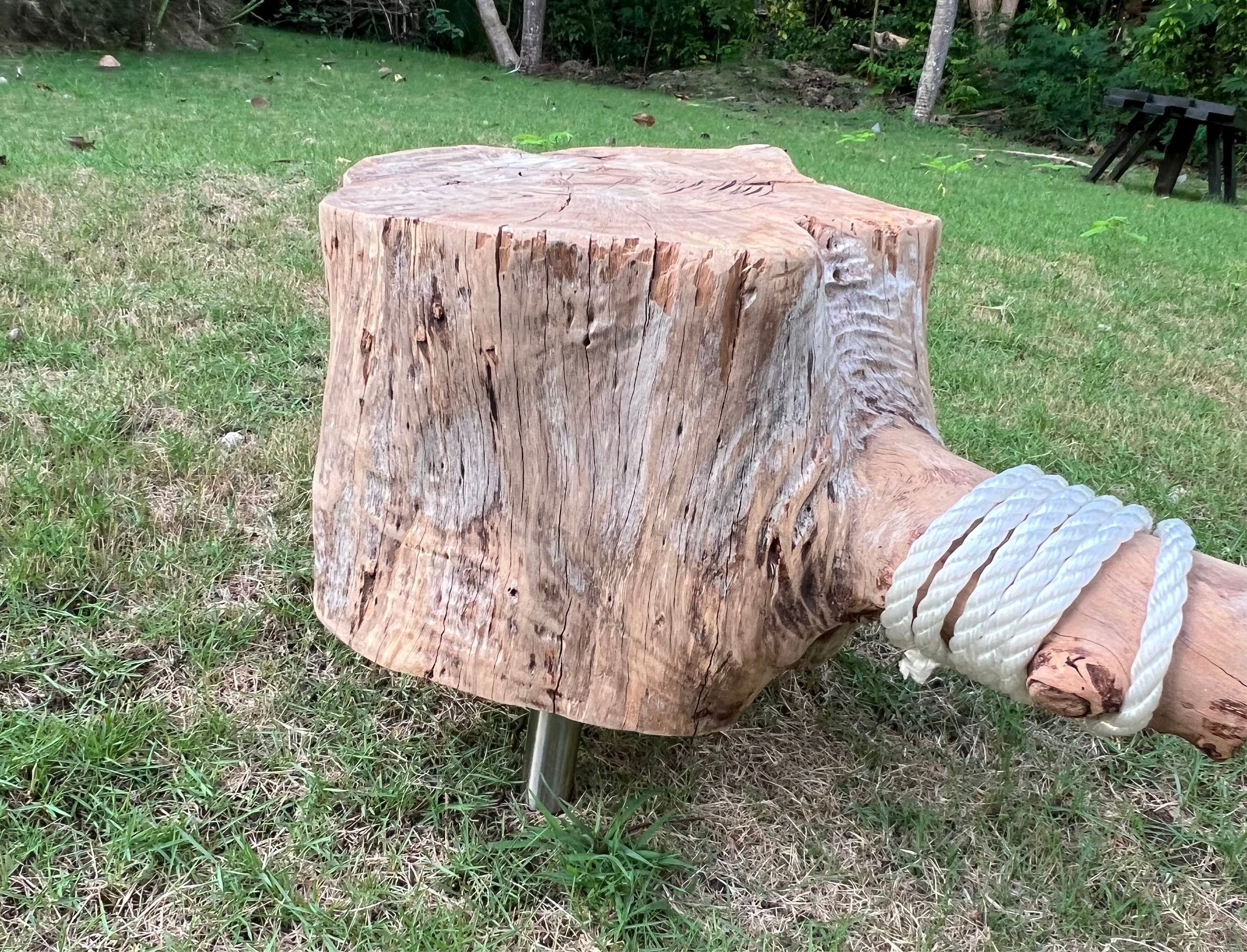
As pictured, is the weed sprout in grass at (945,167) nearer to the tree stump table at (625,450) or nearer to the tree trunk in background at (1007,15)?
the tree stump table at (625,450)

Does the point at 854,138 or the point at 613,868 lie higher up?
the point at 854,138

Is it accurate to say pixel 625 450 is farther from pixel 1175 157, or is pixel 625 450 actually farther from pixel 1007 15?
pixel 1007 15

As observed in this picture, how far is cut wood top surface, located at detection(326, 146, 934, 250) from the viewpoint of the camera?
1.24m

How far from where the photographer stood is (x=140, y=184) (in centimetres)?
405

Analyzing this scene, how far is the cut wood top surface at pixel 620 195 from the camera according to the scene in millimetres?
1238

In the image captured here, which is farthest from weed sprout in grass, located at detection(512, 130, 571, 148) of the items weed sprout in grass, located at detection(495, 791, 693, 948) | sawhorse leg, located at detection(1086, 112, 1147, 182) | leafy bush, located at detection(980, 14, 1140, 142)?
leafy bush, located at detection(980, 14, 1140, 142)

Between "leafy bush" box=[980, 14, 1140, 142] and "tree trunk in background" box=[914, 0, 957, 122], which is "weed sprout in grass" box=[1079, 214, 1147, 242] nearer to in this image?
"tree trunk in background" box=[914, 0, 957, 122]

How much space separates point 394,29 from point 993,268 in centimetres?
1092

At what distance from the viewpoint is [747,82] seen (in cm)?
1279

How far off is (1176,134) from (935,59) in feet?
11.9

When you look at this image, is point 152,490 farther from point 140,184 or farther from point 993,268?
point 993,268

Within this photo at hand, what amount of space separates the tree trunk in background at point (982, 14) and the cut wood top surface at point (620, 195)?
45.1 feet

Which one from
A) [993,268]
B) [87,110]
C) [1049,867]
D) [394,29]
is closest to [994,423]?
[1049,867]

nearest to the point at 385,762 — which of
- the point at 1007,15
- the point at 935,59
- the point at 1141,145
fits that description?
the point at 1141,145
